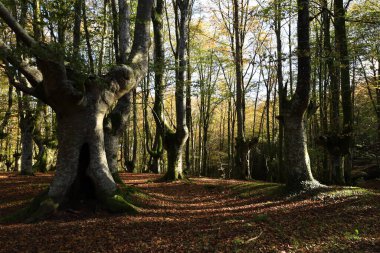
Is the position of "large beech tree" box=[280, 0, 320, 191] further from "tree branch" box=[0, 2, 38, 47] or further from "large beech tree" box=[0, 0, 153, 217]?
"tree branch" box=[0, 2, 38, 47]

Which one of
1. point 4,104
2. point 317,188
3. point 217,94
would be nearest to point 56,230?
point 317,188

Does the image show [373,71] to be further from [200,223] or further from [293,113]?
[200,223]

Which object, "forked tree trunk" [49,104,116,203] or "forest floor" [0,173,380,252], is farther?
"forked tree trunk" [49,104,116,203]

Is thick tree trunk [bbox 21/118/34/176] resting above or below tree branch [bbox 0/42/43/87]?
below

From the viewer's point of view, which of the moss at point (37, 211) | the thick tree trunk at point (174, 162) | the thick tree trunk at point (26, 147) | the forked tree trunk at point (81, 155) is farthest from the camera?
the thick tree trunk at point (26, 147)

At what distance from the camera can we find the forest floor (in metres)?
5.21

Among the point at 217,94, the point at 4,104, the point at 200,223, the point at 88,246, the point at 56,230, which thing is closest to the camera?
the point at 88,246

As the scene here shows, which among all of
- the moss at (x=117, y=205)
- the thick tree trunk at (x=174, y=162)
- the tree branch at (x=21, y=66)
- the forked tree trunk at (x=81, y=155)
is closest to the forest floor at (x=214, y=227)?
the moss at (x=117, y=205)

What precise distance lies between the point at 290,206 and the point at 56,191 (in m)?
6.16

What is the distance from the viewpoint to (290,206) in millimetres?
8430

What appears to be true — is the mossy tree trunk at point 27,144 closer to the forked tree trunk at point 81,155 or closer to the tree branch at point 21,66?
the forked tree trunk at point 81,155

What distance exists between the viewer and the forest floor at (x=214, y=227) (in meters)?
5.21

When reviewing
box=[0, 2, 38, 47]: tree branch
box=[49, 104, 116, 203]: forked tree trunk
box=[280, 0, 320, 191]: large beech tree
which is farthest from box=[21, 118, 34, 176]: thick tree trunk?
box=[280, 0, 320, 191]: large beech tree

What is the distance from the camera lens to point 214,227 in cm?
643
